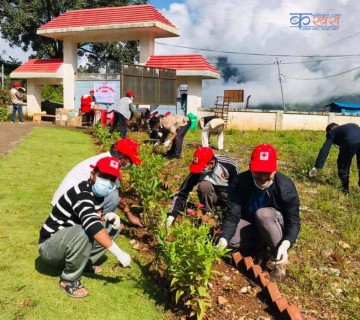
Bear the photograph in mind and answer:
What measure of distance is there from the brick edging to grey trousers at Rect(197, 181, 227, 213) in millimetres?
860

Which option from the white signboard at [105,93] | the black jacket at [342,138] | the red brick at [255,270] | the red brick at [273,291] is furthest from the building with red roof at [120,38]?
the red brick at [273,291]

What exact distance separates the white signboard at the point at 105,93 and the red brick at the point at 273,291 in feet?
45.4

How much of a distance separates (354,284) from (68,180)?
272cm

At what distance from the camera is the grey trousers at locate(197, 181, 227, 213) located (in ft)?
14.5

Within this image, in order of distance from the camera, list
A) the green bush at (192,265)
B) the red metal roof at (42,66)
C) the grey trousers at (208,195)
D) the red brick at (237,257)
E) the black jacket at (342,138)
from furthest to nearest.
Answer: the red metal roof at (42,66)
the black jacket at (342,138)
the grey trousers at (208,195)
the red brick at (237,257)
the green bush at (192,265)

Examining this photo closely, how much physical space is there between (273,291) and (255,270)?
383 millimetres

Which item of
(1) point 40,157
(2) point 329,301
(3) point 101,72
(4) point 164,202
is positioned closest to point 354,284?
(2) point 329,301

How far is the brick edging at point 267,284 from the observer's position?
9.09 ft

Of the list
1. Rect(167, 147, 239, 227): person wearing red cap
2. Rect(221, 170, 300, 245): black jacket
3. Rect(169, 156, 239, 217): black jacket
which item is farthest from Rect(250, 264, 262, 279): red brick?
Rect(167, 147, 239, 227): person wearing red cap

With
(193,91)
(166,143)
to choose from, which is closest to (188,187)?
(166,143)

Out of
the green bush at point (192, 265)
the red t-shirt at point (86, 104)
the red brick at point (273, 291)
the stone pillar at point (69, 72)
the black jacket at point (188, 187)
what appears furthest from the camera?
the stone pillar at point (69, 72)

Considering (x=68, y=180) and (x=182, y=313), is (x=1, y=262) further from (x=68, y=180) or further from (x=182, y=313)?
(x=182, y=313)

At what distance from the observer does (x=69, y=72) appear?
17328 mm

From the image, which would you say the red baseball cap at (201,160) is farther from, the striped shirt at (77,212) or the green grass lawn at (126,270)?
the striped shirt at (77,212)
